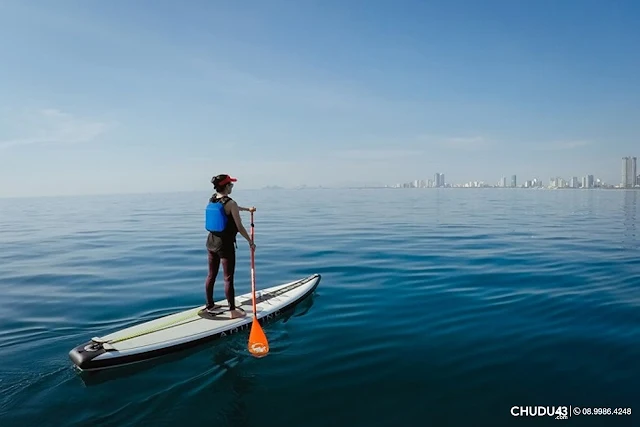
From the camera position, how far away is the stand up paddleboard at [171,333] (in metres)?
6.25

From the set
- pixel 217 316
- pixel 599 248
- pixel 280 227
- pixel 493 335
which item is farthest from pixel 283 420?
pixel 280 227

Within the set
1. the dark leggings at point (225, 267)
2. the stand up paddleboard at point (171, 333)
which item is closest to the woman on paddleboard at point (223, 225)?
the dark leggings at point (225, 267)

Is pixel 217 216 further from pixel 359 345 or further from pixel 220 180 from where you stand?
pixel 359 345

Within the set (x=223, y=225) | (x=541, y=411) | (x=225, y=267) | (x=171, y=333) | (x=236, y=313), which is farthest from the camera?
(x=236, y=313)

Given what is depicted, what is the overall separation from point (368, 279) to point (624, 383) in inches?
272

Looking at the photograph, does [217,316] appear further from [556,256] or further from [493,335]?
[556,256]

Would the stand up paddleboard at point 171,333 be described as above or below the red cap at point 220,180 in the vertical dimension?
below

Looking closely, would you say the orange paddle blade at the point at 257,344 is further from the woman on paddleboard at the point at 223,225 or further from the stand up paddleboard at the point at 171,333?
the woman on paddleboard at the point at 223,225

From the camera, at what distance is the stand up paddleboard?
625 cm

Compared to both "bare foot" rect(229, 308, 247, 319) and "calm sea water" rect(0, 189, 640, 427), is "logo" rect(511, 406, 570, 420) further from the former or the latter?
"bare foot" rect(229, 308, 247, 319)

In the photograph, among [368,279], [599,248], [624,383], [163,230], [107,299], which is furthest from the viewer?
[163,230]

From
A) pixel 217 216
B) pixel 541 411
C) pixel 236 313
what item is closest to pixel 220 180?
pixel 217 216

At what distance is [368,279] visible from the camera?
12.0m

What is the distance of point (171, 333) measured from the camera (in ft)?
23.7
